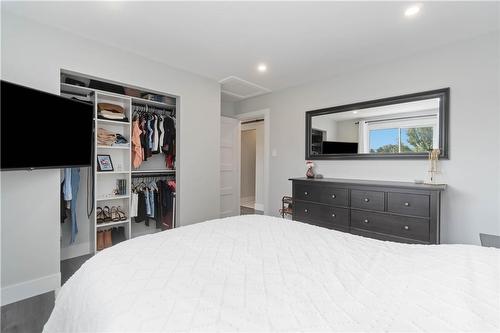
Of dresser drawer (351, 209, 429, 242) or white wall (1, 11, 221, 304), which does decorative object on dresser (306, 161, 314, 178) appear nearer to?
dresser drawer (351, 209, 429, 242)

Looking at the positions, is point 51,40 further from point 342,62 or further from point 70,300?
point 342,62

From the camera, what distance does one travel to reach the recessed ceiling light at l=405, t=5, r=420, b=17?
1868 mm

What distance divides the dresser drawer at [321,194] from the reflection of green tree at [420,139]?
919 mm

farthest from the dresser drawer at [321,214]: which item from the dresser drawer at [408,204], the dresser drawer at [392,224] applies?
the dresser drawer at [408,204]

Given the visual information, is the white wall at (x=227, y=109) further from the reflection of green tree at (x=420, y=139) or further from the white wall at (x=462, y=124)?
the reflection of green tree at (x=420, y=139)

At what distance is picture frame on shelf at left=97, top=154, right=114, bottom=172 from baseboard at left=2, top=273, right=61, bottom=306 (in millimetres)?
1189

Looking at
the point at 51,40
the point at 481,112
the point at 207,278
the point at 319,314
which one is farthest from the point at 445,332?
the point at 51,40

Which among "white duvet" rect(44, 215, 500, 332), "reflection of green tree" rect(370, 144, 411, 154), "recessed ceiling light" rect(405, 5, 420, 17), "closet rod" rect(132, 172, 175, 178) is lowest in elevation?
"white duvet" rect(44, 215, 500, 332)

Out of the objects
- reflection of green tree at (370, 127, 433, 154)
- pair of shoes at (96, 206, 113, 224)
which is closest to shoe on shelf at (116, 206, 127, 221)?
pair of shoes at (96, 206, 113, 224)

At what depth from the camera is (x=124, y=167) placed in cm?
312

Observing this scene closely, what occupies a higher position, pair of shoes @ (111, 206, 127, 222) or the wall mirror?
the wall mirror

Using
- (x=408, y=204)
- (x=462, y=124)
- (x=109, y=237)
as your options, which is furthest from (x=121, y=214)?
(x=462, y=124)

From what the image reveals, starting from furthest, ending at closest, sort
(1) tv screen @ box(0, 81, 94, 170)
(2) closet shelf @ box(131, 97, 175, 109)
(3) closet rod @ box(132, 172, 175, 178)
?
(3) closet rod @ box(132, 172, 175, 178) < (2) closet shelf @ box(131, 97, 175, 109) < (1) tv screen @ box(0, 81, 94, 170)

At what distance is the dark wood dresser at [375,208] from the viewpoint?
2197 mm
